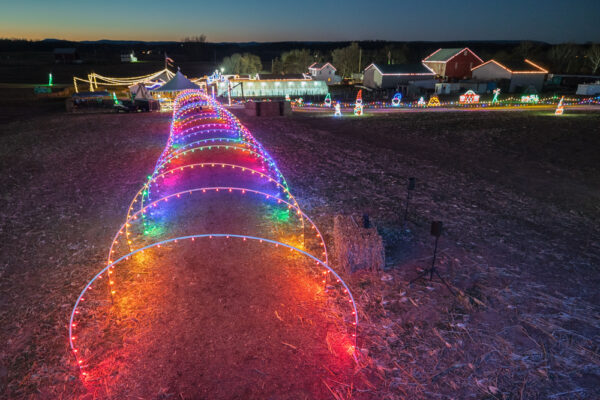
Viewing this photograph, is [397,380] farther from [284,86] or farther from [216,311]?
[284,86]

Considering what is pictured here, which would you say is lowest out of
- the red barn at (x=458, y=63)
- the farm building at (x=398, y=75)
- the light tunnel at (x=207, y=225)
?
the light tunnel at (x=207, y=225)

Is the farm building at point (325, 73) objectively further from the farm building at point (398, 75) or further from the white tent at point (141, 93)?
the white tent at point (141, 93)

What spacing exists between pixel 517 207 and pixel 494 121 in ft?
53.3

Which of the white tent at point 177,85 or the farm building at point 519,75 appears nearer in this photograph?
the white tent at point 177,85

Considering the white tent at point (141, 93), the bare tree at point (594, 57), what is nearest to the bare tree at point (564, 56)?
the bare tree at point (594, 57)

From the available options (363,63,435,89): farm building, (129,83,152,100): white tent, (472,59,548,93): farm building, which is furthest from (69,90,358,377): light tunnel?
(472,59,548,93): farm building

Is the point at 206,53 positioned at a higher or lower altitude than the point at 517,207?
higher

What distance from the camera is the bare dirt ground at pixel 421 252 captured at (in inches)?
167

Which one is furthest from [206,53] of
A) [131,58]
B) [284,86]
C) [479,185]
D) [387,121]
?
[479,185]

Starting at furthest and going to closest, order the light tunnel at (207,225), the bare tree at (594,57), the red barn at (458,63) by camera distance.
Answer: the bare tree at (594,57) → the red barn at (458,63) → the light tunnel at (207,225)

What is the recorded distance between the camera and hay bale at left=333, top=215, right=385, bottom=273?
20.2 feet

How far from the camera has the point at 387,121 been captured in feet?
77.7

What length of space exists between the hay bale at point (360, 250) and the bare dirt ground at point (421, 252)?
0.32m

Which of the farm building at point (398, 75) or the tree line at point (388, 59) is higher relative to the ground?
the tree line at point (388, 59)
